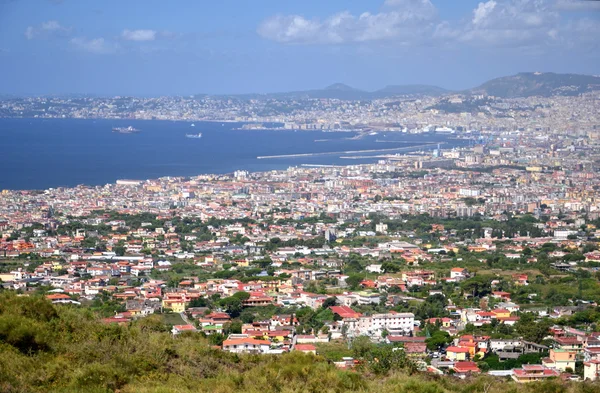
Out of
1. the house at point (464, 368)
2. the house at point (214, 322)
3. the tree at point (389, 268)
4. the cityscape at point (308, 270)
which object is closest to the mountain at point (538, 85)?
the cityscape at point (308, 270)

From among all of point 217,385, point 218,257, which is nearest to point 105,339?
point 217,385

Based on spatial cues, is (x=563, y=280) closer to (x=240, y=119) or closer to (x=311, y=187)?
(x=311, y=187)

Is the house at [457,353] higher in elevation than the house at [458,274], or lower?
higher

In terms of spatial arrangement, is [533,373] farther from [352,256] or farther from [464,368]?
[352,256]

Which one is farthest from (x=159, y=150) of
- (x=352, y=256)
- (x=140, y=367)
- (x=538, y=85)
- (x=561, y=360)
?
A: (x=140, y=367)

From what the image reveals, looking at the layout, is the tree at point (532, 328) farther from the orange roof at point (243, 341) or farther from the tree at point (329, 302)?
the orange roof at point (243, 341)

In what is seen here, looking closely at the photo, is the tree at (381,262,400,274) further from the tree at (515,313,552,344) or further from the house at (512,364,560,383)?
A: the house at (512,364,560,383)
